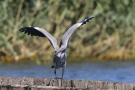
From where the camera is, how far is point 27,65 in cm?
1861

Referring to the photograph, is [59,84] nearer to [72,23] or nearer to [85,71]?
[85,71]

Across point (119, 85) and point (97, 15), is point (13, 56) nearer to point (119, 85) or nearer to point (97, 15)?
point (97, 15)

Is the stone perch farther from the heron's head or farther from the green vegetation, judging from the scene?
the green vegetation

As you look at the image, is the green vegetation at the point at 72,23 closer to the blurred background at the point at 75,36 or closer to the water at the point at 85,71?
the blurred background at the point at 75,36

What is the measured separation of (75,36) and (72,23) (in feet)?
1.30

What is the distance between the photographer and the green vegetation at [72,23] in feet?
59.4

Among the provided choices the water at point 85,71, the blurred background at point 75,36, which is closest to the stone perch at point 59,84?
the water at point 85,71

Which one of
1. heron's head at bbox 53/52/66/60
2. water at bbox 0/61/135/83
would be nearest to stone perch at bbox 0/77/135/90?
heron's head at bbox 53/52/66/60

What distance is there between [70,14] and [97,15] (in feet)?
2.57

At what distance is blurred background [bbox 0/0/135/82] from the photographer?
18016 millimetres

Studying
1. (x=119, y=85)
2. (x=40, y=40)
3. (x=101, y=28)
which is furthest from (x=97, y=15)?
(x=119, y=85)

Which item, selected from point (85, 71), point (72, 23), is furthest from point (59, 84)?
point (72, 23)

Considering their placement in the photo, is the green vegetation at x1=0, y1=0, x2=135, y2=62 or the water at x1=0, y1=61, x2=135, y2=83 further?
the green vegetation at x1=0, y1=0, x2=135, y2=62

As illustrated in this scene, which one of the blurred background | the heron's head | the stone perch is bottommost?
the stone perch
